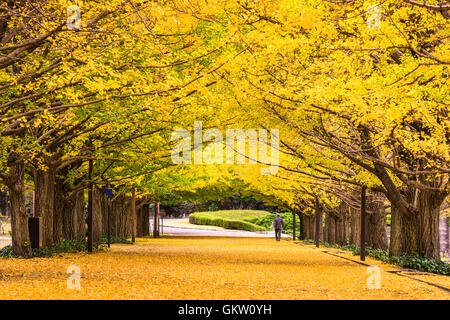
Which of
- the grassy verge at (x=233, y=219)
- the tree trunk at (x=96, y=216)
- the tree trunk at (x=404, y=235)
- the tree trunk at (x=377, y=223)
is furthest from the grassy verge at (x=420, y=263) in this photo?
the grassy verge at (x=233, y=219)

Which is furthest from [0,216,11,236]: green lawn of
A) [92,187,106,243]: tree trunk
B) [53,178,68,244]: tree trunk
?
[53,178,68,244]: tree trunk

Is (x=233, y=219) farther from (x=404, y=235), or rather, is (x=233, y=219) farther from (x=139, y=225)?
(x=404, y=235)

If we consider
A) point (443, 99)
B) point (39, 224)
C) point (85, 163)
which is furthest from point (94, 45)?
point (85, 163)

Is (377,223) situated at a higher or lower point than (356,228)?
higher

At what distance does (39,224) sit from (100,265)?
4.44m

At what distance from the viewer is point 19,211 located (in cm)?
1920

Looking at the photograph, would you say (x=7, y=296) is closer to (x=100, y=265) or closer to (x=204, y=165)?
(x=100, y=265)

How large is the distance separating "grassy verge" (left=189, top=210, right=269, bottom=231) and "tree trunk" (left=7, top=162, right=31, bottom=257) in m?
57.6

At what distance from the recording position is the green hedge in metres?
77.9

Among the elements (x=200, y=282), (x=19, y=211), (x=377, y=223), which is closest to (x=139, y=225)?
(x=377, y=223)

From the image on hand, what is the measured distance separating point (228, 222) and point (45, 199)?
197 feet

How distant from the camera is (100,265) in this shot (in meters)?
18.2
